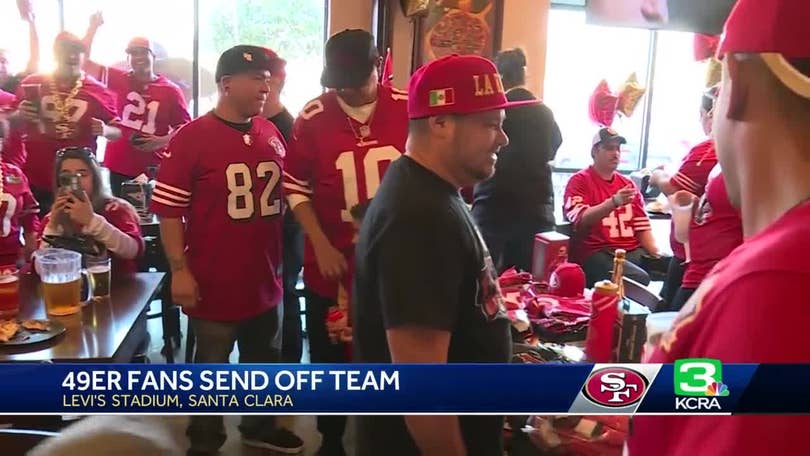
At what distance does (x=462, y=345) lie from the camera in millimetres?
1063

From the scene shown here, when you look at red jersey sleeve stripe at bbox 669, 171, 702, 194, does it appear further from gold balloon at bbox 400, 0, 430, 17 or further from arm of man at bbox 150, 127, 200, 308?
gold balloon at bbox 400, 0, 430, 17

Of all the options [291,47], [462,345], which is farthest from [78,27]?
[462,345]

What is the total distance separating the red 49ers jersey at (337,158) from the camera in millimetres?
1847

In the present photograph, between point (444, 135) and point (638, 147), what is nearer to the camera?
point (444, 135)

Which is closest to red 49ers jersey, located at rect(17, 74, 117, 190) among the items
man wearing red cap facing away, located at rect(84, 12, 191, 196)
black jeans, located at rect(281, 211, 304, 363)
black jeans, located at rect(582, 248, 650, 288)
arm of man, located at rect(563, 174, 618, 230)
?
man wearing red cap facing away, located at rect(84, 12, 191, 196)

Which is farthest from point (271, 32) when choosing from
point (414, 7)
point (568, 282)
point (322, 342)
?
point (568, 282)

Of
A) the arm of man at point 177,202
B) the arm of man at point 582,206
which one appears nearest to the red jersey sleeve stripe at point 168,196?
the arm of man at point 177,202

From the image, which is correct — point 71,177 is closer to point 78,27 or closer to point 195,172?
point 195,172

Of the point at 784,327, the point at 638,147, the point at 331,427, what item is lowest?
the point at 331,427

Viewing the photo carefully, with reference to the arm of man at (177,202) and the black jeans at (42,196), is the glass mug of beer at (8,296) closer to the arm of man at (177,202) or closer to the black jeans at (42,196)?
the arm of man at (177,202)

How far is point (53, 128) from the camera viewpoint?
294cm

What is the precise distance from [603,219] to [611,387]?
1853mm

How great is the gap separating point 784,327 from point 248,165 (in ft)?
5.10

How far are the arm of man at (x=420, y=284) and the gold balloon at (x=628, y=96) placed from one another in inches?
118
